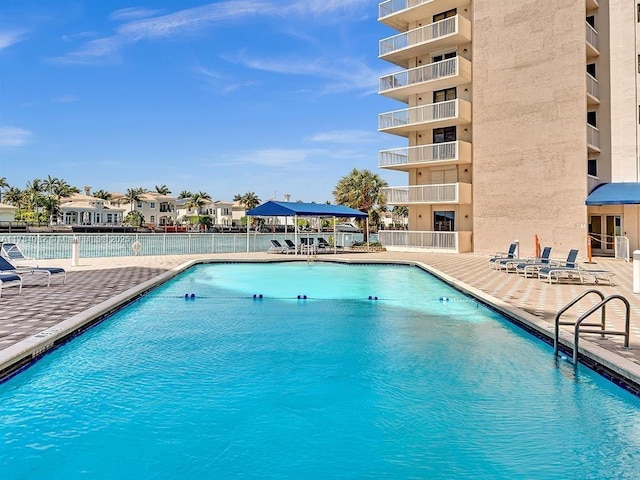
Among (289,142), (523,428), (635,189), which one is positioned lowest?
(523,428)

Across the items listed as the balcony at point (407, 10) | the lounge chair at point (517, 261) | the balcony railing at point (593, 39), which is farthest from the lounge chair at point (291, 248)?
the balcony railing at point (593, 39)

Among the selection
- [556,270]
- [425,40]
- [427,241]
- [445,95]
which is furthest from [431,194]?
[556,270]

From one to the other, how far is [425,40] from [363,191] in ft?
39.5

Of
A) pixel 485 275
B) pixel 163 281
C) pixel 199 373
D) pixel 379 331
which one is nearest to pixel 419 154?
pixel 485 275

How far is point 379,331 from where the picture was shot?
8875 millimetres

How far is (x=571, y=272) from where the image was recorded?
14.3 meters

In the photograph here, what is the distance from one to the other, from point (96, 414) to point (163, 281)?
9775 millimetres

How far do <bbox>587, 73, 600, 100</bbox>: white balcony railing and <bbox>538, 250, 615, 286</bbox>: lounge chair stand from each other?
13.5 metres

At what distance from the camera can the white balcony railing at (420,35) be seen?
89.8 ft

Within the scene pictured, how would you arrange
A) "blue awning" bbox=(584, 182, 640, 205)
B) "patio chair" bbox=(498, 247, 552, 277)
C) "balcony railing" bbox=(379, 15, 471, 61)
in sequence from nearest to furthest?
"patio chair" bbox=(498, 247, 552, 277) → "blue awning" bbox=(584, 182, 640, 205) → "balcony railing" bbox=(379, 15, 471, 61)

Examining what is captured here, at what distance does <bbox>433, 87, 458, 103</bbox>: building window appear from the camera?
28.5 m

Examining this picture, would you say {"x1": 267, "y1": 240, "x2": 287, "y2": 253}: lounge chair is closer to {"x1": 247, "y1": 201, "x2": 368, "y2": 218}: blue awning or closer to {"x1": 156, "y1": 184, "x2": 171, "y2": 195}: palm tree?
{"x1": 247, "y1": 201, "x2": 368, "y2": 218}: blue awning

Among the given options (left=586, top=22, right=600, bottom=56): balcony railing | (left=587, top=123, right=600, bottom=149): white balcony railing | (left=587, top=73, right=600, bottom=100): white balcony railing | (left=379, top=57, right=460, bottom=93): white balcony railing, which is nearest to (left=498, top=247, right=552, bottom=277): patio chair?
(left=587, top=123, right=600, bottom=149): white balcony railing

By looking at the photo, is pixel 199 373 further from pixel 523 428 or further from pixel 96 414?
pixel 523 428
